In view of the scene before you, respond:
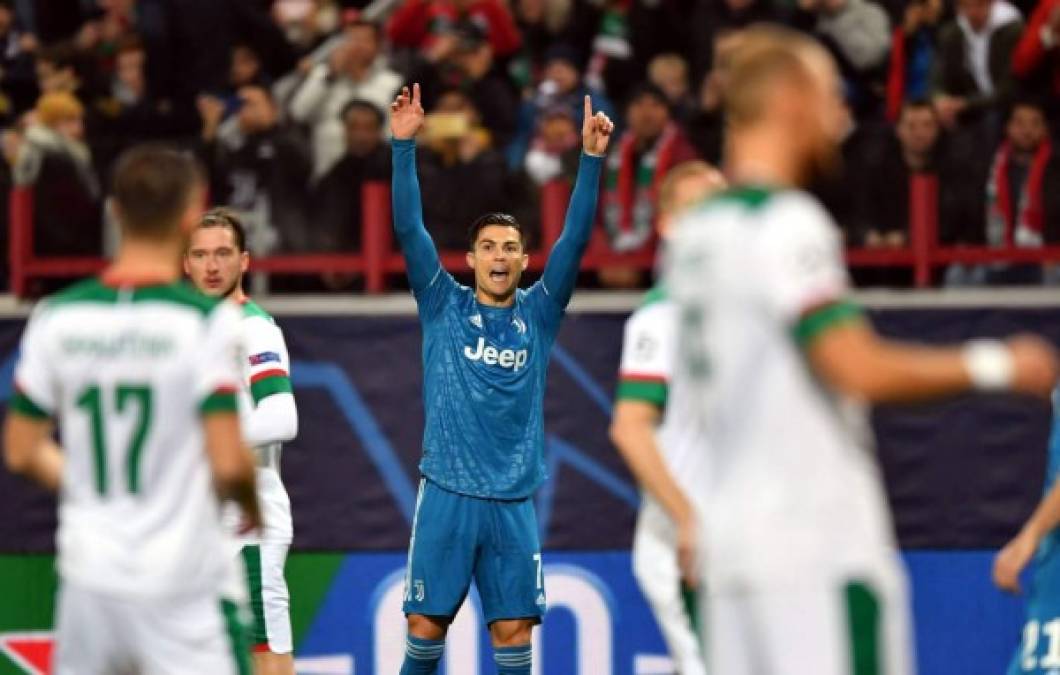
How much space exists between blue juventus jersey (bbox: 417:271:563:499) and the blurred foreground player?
2.66 m

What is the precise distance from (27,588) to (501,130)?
4374 mm

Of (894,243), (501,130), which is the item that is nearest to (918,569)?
(894,243)

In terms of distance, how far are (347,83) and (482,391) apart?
495cm

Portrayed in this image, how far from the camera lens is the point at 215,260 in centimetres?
862

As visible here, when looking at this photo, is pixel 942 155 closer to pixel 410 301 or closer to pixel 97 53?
pixel 410 301

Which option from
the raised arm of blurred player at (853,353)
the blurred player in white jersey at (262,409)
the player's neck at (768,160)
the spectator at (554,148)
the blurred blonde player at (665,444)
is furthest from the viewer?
the spectator at (554,148)

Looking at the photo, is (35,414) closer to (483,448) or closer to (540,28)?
(483,448)

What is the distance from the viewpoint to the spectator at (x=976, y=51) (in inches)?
499

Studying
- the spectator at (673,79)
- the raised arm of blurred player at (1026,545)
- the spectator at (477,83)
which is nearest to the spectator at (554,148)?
the spectator at (477,83)

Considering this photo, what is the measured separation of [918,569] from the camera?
10820 millimetres

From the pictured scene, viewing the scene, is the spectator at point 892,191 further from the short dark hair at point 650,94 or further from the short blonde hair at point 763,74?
the short blonde hair at point 763,74

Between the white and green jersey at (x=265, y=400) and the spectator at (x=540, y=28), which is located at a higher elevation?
the spectator at (x=540, y=28)

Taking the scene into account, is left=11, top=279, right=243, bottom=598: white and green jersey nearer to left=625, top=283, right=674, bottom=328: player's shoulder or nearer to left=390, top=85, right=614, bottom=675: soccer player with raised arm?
left=625, top=283, right=674, bottom=328: player's shoulder

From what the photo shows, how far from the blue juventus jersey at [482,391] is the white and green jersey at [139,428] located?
3500 millimetres
